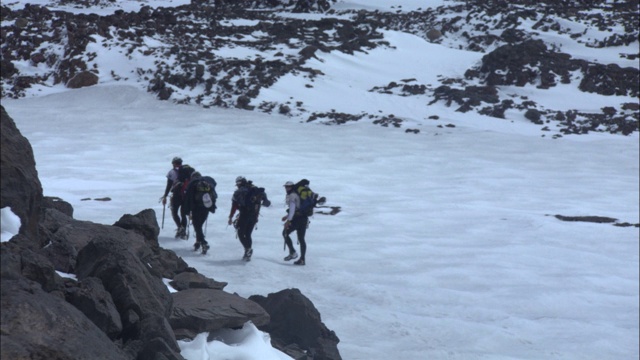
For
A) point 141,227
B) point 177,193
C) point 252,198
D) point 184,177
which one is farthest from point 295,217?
point 141,227

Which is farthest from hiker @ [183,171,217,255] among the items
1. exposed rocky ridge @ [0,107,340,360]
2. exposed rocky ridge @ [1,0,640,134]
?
exposed rocky ridge @ [1,0,640,134]

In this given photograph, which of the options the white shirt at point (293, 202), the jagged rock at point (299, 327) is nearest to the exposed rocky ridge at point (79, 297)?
the jagged rock at point (299, 327)

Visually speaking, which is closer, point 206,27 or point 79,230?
point 79,230

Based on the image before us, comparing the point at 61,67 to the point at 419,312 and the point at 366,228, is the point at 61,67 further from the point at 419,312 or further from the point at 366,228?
the point at 419,312

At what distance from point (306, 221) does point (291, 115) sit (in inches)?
890

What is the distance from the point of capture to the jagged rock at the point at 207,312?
6.68 m

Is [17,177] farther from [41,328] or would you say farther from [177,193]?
[177,193]

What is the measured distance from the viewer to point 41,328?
4293 millimetres

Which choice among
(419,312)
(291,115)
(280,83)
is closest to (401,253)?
(419,312)

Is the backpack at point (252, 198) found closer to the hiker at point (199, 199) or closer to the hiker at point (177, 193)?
the hiker at point (199, 199)

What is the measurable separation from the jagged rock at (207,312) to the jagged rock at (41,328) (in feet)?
6.00

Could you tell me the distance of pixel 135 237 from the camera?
8625mm

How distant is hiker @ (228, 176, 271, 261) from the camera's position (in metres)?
12.8

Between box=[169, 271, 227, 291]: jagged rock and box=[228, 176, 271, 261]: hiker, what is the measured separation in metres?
3.83
